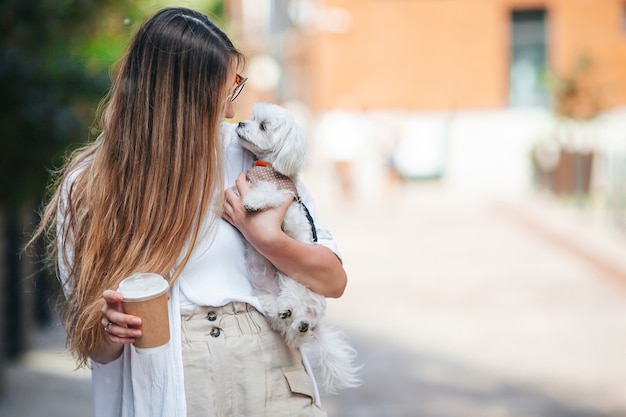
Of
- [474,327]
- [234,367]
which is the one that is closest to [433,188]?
[474,327]

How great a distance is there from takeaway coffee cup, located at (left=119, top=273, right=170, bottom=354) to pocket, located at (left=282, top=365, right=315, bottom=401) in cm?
37

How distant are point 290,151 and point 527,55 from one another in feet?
75.3

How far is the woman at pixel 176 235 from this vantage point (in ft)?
6.40

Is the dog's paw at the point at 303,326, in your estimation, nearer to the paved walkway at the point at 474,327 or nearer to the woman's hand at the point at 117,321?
the woman's hand at the point at 117,321

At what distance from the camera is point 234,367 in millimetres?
1984

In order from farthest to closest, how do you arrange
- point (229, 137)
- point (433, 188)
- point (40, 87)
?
1. point (433, 188)
2. point (40, 87)
3. point (229, 137)

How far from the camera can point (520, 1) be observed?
23.4 m

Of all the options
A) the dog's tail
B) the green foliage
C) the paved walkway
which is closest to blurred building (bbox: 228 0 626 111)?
the paved walkway

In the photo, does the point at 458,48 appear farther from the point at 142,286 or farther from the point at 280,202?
→ the point at 142,286

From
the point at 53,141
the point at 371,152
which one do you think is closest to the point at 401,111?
the point at 371,152

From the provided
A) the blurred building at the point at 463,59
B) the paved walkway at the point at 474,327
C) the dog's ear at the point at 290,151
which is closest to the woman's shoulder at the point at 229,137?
the dog's ear at the point at 290,151

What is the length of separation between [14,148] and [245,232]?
3030mm

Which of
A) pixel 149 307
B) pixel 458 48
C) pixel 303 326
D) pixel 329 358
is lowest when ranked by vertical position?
pixel 329 358

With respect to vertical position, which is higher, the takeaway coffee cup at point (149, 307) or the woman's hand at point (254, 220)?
the woman's hand at point (254, 220)
